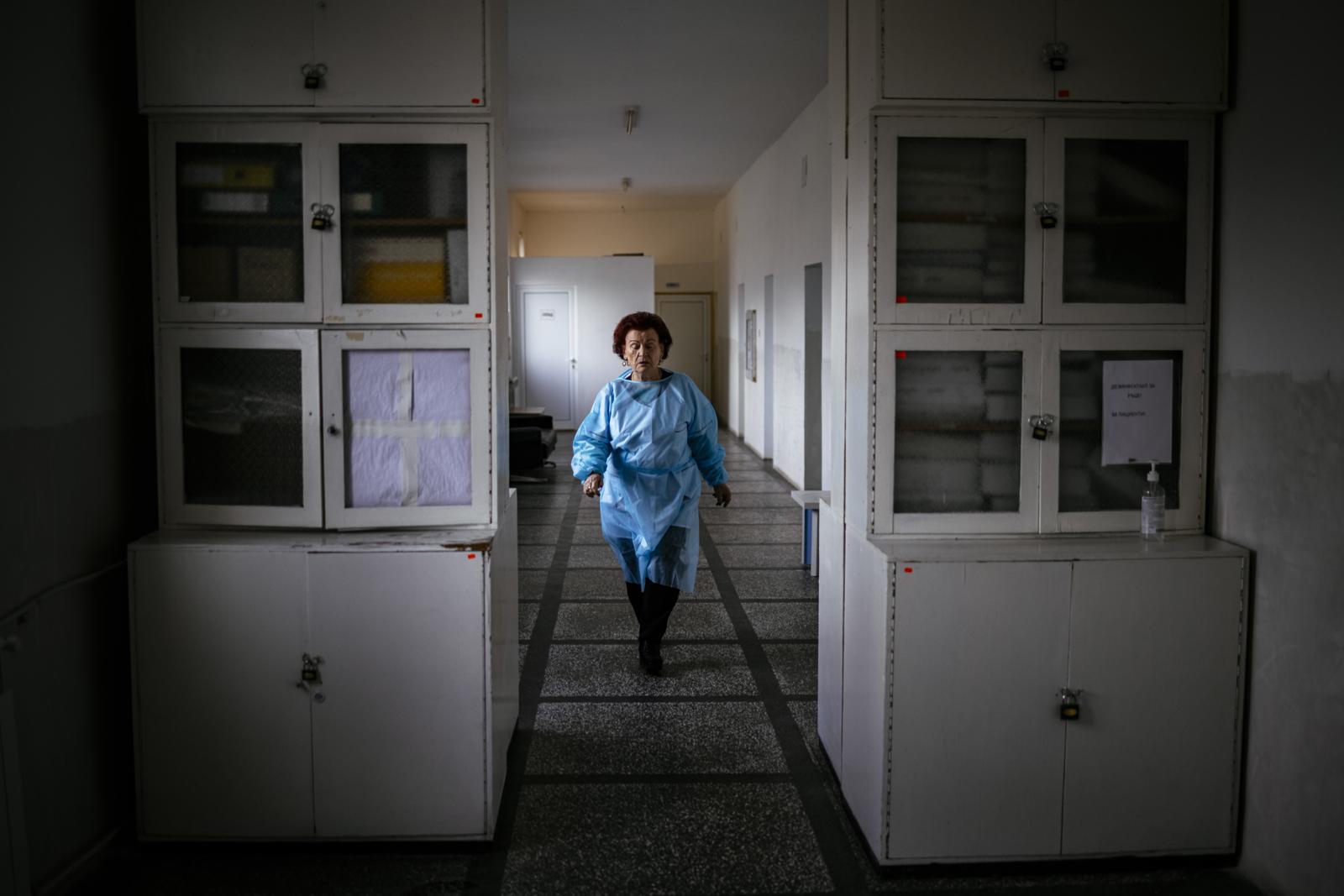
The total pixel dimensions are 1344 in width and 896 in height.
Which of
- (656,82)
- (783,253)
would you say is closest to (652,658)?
(656,82)

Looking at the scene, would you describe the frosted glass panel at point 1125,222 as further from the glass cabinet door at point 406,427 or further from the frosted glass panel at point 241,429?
the frosted glass panel at point 241,429

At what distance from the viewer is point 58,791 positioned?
8.29 ft

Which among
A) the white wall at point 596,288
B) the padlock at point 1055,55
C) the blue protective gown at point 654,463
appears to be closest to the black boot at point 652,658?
the blue protective gown at point 654,463

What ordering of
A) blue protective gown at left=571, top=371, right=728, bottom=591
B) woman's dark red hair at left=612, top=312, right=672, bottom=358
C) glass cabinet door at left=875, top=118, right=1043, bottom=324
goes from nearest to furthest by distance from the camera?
glass cabinet door at left=875, top=118, right=1043, bottom=324 < blue protective gown at left=571, top=371, right=728, bottom=591 < woman's dark red hair at left=612, top=312, right=672, bottom=358

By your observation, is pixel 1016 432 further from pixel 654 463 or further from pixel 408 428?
pixel 408 428

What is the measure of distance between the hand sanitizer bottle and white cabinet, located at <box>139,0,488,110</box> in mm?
Answer: 2182

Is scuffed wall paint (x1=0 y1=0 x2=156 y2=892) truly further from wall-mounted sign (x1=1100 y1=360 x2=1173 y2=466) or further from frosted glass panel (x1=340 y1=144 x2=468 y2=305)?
wall-mounted sign (x1=1100 y1=360 x2=1173 y2=466)

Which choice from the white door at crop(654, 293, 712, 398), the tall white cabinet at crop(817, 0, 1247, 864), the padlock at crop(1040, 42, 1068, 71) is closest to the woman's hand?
the tall white cabinet at crop(817, 0, 1247, 864)

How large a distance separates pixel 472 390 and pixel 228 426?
0.72 m

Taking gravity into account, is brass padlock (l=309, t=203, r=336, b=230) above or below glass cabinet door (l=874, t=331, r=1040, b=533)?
above

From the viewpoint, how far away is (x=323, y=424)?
2.86 m

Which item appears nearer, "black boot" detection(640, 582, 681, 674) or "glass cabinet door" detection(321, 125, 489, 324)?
"glass cabinet door" detection(321, 125, 489, 324)

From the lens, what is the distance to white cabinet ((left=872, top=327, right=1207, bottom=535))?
2814mm

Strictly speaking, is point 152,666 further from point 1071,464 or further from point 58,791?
point 1071,464
